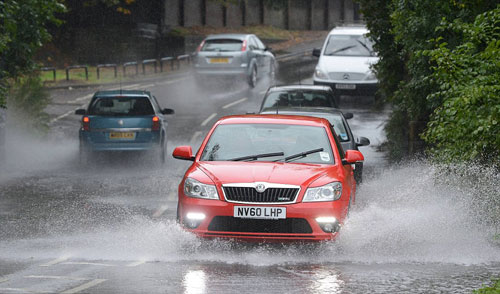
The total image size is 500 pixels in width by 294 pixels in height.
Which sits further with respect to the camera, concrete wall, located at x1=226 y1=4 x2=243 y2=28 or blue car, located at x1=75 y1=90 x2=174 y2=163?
concrete wall, located at x1=226 y1=4 x2=243 y2=28

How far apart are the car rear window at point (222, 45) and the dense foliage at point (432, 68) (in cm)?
1165

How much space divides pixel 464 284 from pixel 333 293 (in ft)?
4.36

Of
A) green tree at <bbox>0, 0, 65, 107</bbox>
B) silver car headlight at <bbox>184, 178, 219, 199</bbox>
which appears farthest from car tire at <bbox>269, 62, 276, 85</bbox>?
silver car headlight at <bbox>184, 178, 219, 199</bbox>

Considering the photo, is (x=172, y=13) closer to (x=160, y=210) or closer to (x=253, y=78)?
(x=253, y=78)

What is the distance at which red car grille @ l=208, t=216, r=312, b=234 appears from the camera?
10508 millimetres

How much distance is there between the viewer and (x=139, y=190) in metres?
17.4

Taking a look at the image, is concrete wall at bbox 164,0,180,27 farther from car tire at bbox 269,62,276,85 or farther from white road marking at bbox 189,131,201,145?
white road marking at bbox 189,131,201,145

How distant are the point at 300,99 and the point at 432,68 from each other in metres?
6.08

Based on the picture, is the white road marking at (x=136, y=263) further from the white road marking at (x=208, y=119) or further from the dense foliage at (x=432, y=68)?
the white road marking at (x=208, y=119)

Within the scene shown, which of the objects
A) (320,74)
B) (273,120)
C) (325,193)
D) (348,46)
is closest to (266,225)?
(325,193)

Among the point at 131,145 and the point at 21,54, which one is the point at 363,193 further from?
the point at 21,54

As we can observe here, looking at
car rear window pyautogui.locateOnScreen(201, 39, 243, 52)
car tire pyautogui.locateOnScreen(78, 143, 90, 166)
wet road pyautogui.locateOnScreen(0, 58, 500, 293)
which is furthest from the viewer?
car rear window pyautogui.locateOnScreen(201, 39, 243, 52)

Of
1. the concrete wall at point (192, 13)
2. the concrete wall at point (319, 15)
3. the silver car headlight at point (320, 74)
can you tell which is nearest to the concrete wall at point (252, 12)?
the concrete wall at point (192, 13)

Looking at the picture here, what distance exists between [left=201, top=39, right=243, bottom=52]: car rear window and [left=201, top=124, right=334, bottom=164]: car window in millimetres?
22597
